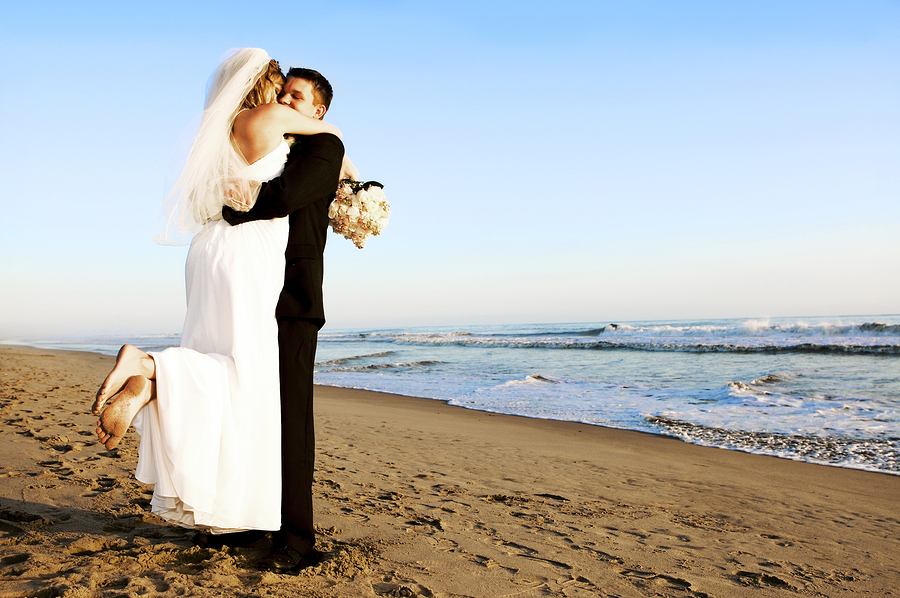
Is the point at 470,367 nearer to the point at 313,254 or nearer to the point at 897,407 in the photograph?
the point at 897,407

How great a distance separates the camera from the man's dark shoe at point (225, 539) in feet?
8.29

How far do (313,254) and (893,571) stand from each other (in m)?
3.51

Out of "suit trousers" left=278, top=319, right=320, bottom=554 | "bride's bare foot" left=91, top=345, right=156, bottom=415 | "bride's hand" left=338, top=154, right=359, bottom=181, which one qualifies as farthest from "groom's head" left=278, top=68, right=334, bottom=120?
"bride's bare foot" left=91, top=345, right=156, bottom=415

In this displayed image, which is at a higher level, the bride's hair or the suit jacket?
the bride's hair

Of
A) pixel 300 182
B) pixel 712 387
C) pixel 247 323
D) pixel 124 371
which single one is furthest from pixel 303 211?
pixel 712 387

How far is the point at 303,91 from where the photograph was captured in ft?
7.91

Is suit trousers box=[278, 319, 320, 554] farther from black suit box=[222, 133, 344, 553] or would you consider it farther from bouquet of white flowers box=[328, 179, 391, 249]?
bouquet of white flowers box=[328, 179, 391, 249]

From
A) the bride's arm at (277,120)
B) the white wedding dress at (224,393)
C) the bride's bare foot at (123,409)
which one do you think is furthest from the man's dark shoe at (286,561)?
the bride's arm at (277,120)

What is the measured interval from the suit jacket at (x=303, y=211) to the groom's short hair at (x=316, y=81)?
9.1 inches

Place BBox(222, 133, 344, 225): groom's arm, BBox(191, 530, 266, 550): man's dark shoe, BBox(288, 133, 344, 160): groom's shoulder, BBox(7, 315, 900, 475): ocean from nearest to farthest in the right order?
BBox(222, 133, 344, 225): groom's arm → BBox(288, 133, 344, 160): groom's shoulder → BBox(191, 530, 266, 550): man's dark shoe → BBox(7, 315, 900, 475): ocean

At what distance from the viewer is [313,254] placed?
7.78 feet

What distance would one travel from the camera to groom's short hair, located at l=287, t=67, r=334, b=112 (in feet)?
7.97

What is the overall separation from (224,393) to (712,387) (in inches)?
435

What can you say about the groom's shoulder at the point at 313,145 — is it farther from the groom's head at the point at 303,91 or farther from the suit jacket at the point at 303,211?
the groom's head at the point at 303,91
